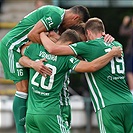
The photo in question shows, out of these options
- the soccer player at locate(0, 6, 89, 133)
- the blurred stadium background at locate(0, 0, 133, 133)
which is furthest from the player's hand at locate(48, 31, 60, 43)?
the blurred stadium background at locate(0, 0, 133, 133)

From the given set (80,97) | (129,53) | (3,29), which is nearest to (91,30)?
(129,53)

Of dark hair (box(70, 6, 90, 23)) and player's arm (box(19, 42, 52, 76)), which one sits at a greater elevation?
dark hair (box(70, 6, 90, 23))

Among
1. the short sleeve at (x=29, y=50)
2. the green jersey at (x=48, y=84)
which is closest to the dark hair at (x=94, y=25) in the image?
the green jersey at (x=48, y=84)

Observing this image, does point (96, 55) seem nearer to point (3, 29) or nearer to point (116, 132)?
point (116, 132)

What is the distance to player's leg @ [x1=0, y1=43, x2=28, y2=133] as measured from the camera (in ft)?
32.3

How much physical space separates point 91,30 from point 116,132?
3.93 feet

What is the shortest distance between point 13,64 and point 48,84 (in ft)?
2.85

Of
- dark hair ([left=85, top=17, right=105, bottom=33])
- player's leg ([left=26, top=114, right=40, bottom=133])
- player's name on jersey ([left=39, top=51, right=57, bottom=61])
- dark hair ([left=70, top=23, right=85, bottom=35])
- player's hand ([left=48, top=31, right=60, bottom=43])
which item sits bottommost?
player's leg ([left=26, top=114, right=40, bottom=133])

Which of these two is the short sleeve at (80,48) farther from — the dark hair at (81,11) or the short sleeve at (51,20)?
the dark hair at (81,11)

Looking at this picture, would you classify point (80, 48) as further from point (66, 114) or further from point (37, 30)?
point (66, 114)

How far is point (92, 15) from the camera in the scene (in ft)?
47.7

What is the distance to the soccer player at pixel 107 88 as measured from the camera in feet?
29.1

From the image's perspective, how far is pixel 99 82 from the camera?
891 cm

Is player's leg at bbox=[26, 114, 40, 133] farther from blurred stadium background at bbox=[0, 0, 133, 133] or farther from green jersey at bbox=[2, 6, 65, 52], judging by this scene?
blurred stadium background at bbox=[0, 0, 133, 133]
